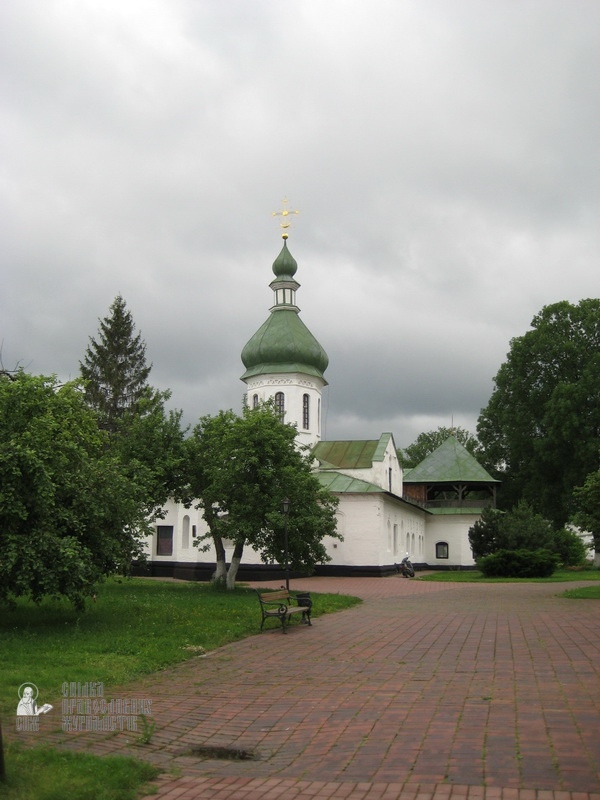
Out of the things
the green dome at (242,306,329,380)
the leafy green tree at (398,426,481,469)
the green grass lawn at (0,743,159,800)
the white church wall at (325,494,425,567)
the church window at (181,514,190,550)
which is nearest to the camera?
the green grass lawn at (0,743,159,800)

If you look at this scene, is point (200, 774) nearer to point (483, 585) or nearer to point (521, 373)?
point (483, 585)

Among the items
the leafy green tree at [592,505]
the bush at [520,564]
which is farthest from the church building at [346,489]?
the leafy green tree at [592,505]

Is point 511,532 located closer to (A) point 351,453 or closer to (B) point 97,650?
(A) point 351,453

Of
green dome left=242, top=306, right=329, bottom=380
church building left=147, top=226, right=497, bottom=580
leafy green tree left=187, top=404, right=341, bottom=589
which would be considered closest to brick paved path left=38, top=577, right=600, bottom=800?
leafy green tree left=187, top=404, right=341, bottom=589

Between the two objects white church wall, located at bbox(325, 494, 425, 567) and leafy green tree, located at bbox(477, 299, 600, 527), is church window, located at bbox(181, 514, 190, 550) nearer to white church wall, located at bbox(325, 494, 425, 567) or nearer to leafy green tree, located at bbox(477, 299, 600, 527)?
white church wall, located at bbox(325, 494, 425, 567)

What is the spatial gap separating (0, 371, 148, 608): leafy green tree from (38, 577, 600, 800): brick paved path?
285cm

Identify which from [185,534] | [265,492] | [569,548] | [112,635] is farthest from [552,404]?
[112,635]

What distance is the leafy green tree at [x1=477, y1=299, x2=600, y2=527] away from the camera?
43688mm

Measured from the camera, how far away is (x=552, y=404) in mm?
44188

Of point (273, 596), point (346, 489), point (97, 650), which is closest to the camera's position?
point (97, 650)

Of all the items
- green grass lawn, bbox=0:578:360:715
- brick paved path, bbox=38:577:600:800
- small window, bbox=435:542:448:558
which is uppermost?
small window, bbox=435:542:448:558

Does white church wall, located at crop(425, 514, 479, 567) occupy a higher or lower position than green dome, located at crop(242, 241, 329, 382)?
lower

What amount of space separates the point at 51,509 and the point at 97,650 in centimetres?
286

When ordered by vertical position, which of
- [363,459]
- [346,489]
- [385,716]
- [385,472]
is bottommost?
[385,716]
